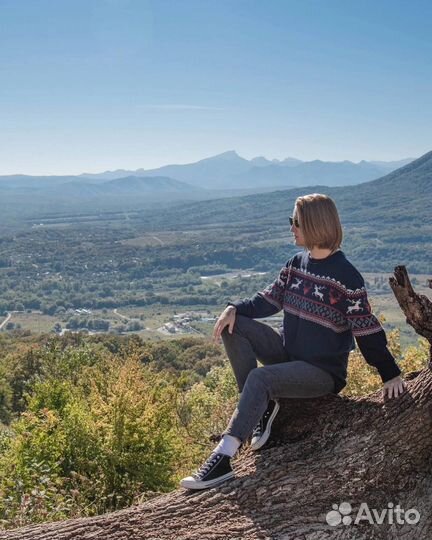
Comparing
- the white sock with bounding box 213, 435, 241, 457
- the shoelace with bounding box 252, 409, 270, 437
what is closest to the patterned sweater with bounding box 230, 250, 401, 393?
the shoelace with bounding box 252, 409, 270, 437

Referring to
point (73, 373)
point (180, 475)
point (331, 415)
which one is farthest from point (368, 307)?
point (73, 373)

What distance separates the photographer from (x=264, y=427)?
5262 mm

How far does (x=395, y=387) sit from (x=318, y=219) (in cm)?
155

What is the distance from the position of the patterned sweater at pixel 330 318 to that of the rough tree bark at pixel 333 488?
0.34m

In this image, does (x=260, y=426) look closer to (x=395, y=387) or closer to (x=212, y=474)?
(x=212, y=474)

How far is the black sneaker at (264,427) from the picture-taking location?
204 inches

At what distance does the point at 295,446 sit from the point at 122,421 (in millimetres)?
6838

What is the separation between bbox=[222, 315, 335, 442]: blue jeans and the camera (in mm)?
4844

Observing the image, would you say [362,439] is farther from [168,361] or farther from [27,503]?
[168,361]

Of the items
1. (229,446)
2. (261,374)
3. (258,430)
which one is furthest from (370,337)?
(229,446)

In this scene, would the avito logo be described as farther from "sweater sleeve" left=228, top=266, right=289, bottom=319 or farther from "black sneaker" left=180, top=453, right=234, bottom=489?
"sweater sleeve" left=228, top=266, right=289, bottom=319

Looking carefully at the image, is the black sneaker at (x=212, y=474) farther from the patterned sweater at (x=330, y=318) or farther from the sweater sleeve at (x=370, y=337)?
the sweater sleeve at (x=370, y=337)

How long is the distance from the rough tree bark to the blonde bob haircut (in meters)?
0.76

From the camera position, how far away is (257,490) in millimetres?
4719
